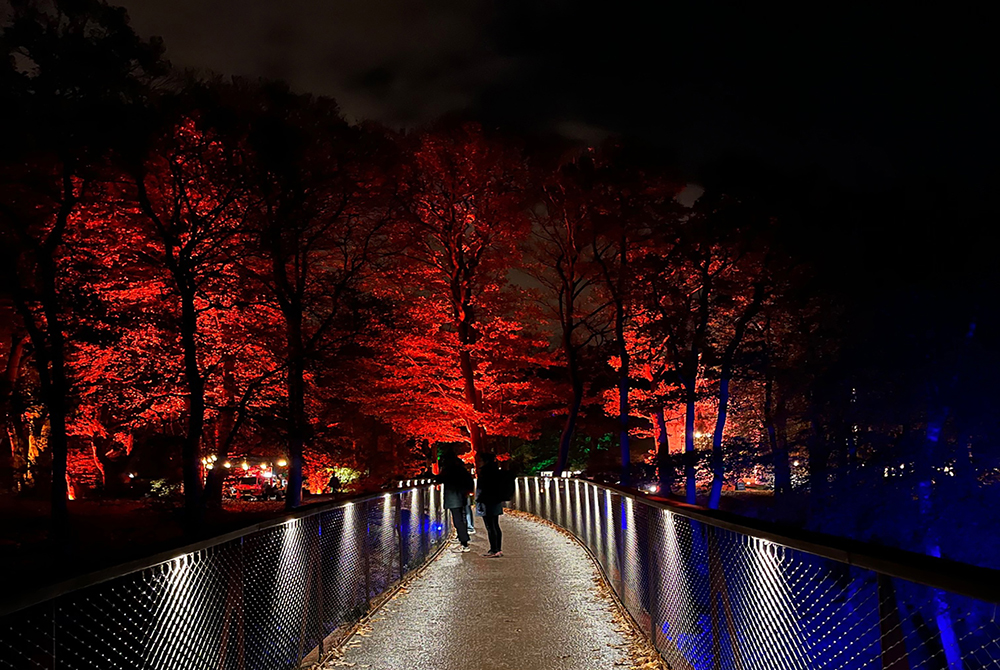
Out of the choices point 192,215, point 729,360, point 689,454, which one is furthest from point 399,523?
point 729,360

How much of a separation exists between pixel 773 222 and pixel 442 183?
1345cm

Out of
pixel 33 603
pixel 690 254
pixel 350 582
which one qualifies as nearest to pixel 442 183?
pixel 690 254

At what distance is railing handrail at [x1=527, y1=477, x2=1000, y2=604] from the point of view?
2688 mm

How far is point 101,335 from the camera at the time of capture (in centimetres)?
1983

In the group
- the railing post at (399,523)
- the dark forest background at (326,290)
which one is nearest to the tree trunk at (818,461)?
the dark forest background at (326,290)

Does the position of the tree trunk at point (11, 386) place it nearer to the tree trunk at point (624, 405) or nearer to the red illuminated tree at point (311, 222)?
the red illuminated tree at point (311, 222)

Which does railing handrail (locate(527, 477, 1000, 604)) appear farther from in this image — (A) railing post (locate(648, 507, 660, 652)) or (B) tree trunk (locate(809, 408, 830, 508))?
(B) tree trunk (locate(809, 408, 830, 508))

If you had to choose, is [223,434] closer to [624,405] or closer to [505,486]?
[624,405]

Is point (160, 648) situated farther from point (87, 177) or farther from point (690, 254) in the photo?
point (690, 254)

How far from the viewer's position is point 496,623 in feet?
30.6

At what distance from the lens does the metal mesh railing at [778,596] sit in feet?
11.7

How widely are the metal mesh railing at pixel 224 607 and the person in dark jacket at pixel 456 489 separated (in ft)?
15.9

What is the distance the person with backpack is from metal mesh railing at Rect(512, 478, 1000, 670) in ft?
19.5

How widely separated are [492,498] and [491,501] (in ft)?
0.19
